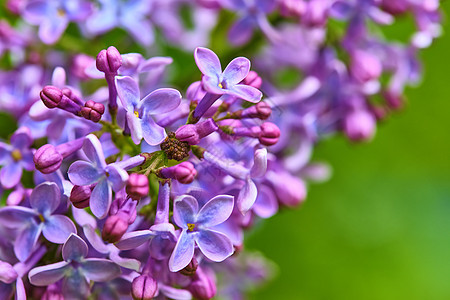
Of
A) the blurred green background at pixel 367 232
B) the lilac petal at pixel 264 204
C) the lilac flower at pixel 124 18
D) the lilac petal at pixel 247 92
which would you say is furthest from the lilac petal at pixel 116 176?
the blurred green background at pixel 367 232

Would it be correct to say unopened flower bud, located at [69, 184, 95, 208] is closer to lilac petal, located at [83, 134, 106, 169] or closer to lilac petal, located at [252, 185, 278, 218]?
lilac petal, located at [83, 134, 106, 169]

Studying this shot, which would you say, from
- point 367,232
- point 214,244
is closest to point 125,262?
point 214,244

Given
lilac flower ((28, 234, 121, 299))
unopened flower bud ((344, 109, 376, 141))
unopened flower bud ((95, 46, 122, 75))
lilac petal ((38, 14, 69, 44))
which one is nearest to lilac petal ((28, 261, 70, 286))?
lilac flower ((28, 234, 121, 299))

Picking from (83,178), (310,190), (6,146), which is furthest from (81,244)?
(310,190)

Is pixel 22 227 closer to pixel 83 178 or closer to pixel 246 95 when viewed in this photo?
pixel 83 178

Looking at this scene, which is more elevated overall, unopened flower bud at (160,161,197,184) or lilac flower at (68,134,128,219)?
unopened flower bud at (160,161,197,184)

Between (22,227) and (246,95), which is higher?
(246,95)
